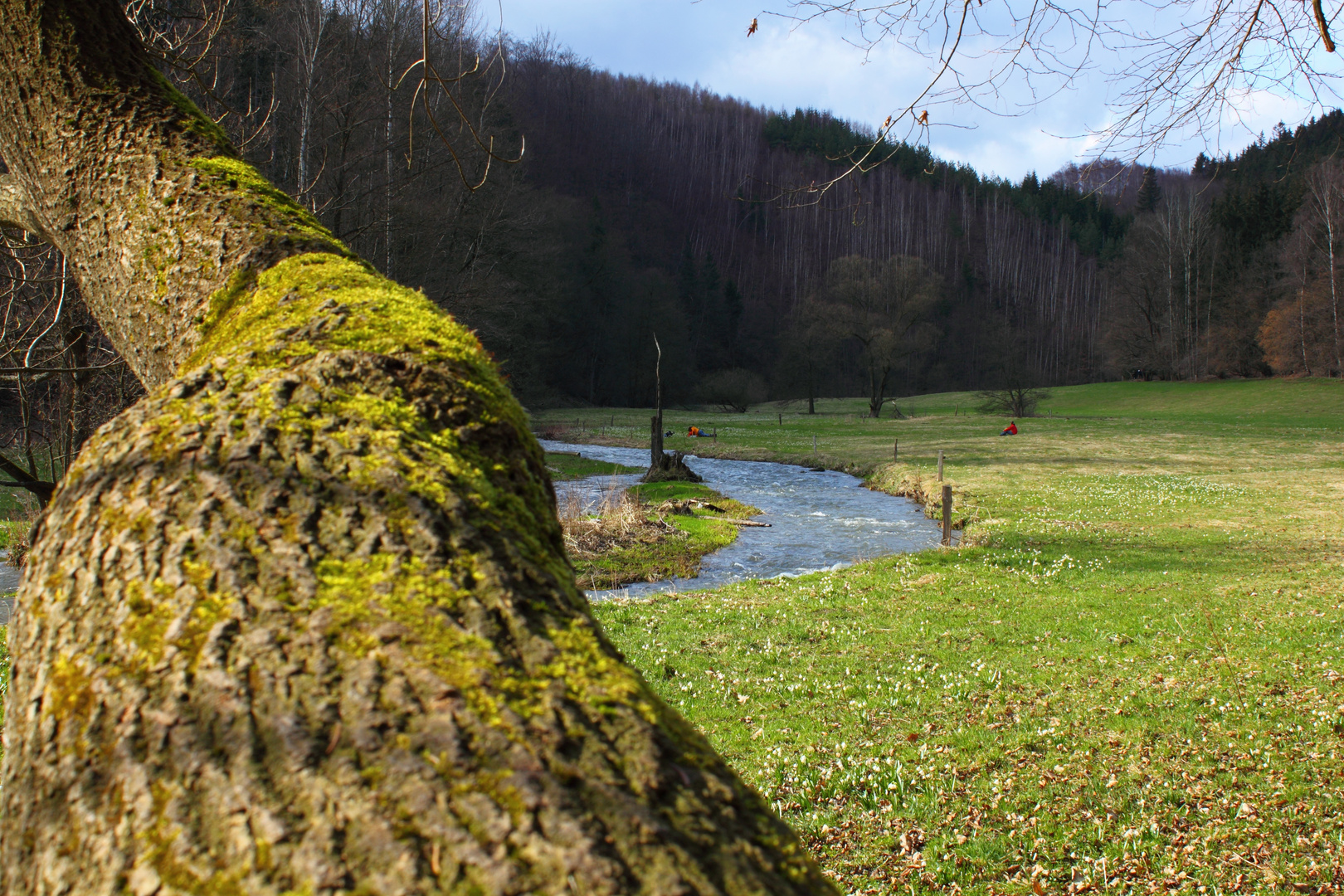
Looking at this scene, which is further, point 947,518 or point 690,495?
point 690,495

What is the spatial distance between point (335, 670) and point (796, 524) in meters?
18.9

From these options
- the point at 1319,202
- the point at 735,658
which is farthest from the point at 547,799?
the point at 1319,202

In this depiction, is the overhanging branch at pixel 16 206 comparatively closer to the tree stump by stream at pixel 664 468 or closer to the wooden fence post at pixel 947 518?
the wooden fence post at pixel 947 518

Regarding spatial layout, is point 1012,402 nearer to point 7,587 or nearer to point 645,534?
point 645,534

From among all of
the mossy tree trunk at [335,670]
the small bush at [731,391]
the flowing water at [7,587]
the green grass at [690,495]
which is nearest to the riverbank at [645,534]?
the green grass at [690,495]

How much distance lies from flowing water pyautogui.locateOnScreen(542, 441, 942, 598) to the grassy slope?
1635 mm

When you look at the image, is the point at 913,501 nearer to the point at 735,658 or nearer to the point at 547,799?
the point at 735,658

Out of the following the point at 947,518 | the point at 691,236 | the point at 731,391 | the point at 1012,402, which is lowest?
the point at 947,518

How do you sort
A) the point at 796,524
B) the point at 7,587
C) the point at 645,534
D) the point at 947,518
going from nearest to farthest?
1. the point at 7,587
2. the point at 947,518
3. the point at 645,534
4. the point at 796,524

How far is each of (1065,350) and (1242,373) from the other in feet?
121

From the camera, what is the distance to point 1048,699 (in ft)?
23.1

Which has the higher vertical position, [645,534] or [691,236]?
[691,236]

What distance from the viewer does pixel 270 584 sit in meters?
1.29

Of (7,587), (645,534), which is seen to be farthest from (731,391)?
(7,587)
